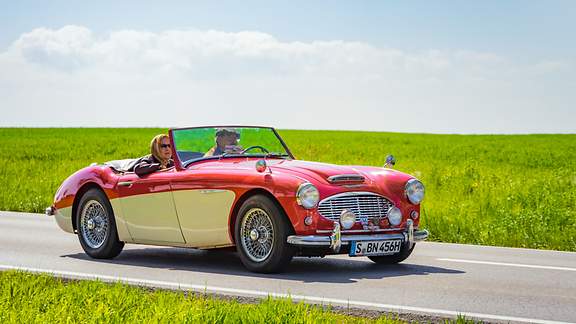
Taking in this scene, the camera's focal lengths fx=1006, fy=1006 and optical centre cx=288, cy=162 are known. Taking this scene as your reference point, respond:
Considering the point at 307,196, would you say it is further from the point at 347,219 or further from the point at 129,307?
the point at 129,307

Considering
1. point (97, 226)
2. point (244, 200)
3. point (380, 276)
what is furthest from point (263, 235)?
point (97, 226)

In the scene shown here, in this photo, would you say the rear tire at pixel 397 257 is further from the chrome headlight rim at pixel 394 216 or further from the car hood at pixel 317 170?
the car hood at pixel 317 170

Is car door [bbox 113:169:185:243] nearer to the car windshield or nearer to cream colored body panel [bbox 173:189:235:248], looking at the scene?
cream colored body panel [bbox 173:189:235:248]

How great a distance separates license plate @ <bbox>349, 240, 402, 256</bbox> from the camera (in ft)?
32.6

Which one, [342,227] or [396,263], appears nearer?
[342,227]

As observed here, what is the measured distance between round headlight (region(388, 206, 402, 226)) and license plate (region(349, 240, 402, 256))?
0.20 metres

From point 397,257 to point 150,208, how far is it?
2.82m

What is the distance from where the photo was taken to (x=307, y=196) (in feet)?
31.8

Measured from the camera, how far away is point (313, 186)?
32.0ft

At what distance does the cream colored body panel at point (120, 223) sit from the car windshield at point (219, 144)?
1052 millimetres

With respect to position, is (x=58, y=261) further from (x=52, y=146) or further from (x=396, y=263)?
(x=52, y=146)

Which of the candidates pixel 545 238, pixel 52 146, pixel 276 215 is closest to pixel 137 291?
pixel 276 215

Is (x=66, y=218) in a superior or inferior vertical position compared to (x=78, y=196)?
inferior

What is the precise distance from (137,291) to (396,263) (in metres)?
3.85
